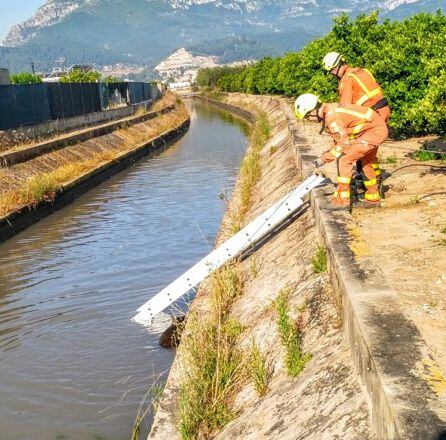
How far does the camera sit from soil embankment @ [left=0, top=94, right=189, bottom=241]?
594 inches

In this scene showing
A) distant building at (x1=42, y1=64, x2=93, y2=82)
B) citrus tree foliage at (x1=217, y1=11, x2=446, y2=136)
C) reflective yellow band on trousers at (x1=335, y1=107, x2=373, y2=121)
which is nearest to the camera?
reflective yellow band on trousers at (x1=335, y1=107, x2=373, y2=121)

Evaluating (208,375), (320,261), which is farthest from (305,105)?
(208,375)

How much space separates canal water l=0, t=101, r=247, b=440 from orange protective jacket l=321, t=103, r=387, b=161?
3.56m

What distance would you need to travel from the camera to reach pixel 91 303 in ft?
32.2

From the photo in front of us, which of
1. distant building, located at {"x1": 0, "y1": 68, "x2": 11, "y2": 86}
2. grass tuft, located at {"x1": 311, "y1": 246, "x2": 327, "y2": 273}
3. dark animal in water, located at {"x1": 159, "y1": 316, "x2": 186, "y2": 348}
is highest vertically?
distant building, located at {"x1": 0, "y1": 68, "x2": 11, "y2": 86}

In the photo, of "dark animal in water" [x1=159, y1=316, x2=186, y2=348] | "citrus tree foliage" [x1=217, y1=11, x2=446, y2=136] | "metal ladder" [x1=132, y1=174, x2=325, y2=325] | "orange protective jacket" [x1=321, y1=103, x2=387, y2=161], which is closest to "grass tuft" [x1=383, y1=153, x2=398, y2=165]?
"citrus tree foliage" [x1=217, y1=11, x2=446, y2=136]

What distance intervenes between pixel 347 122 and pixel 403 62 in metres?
6.98

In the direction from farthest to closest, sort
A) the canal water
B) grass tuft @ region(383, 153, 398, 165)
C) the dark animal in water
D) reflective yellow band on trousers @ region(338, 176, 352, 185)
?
grass tuft @ region(383, 153, 398, 165)
the dark animal in water
reflective yellow band on trousers @ region(338, 176, 352, 185)
the canal water

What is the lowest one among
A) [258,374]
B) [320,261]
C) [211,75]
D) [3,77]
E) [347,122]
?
[258,374]

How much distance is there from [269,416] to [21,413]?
11.0ft

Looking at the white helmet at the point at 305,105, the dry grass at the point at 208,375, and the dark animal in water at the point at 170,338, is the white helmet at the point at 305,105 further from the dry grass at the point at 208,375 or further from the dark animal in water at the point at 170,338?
the dark animal in water at the point at 170,338


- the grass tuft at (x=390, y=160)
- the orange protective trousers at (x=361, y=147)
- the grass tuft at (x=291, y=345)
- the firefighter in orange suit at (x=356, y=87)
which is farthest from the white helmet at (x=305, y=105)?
the grass tuft at (x=390, y=160)

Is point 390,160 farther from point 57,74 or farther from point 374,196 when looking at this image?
point 57,74

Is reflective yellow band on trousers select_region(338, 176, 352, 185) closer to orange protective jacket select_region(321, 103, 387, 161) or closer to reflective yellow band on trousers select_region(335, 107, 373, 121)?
orange protective jacket select_region(321, 103, 387, 161)
